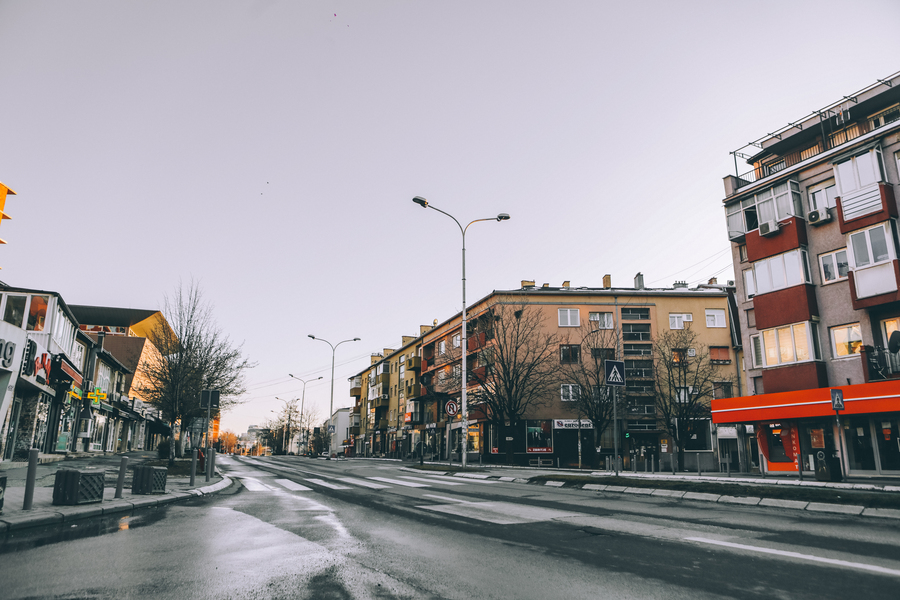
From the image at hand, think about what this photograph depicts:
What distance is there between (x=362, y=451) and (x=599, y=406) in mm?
58534

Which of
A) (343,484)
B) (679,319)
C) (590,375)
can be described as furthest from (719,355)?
(343,484)

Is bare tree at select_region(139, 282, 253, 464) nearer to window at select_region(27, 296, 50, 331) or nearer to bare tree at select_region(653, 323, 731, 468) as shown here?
window at select_region(27, 296, 50, 331)

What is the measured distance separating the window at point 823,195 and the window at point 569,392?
797 inches

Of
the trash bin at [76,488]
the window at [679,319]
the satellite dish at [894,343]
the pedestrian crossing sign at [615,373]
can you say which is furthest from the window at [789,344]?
the trash bin at [76,488]

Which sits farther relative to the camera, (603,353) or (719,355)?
(719,355)

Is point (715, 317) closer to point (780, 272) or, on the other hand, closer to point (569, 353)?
point (569, 353)

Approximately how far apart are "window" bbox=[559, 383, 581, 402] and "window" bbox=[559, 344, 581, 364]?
6.35 feet

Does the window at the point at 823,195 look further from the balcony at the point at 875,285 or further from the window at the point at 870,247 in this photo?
the balcony at the point at 875,285

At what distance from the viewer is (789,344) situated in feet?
77.9

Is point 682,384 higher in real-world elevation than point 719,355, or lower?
lower

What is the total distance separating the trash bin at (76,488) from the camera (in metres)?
8.80

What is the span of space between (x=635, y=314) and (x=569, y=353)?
25.4 feet

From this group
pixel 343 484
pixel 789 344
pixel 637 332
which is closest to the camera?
pixel 343 484

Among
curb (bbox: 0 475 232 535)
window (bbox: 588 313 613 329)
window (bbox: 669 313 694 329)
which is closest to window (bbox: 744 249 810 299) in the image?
window (bbox: 588 313 613 329)
